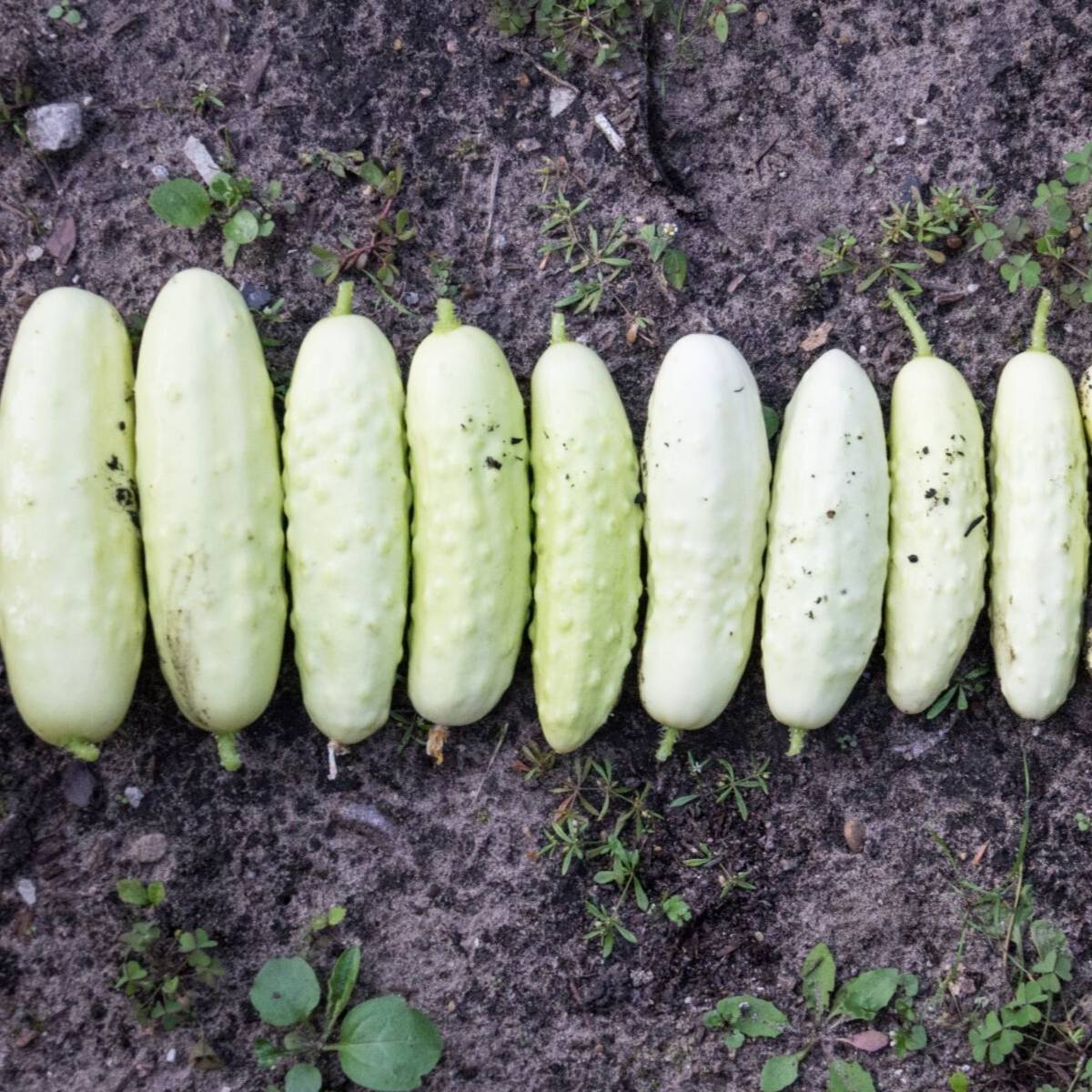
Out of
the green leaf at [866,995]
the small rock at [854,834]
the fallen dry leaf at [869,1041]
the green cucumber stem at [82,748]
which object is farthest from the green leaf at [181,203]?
the fallen dry leaf at [869,1041]

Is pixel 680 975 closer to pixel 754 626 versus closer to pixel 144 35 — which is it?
pixel 754 626

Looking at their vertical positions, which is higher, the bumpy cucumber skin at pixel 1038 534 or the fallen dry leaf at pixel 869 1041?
the bumpy cucumber skin at pixel 1038 534

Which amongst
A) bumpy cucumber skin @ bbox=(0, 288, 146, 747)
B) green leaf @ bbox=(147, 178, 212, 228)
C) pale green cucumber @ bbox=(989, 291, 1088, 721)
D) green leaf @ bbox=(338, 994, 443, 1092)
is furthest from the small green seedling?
green leaf @ bbox=(147, 178, 212, 228)

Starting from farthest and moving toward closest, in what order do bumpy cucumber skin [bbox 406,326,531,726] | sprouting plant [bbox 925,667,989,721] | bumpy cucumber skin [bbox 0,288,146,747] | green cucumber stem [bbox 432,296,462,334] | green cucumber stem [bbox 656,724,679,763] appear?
sprouting plant [bbox 925,667,989,721] < green cucumber stem [bbox 656,724,679,763] < green cucumber stem [bbox 432,296,462,334] < bumpy cucumber skin [bbox 406,326,531,726] < bumpy cucumber skin [bbox 0,288,146,747]

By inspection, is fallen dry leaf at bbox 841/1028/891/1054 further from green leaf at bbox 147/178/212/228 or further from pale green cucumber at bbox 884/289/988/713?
green leaf at bbox 147/178/212/228

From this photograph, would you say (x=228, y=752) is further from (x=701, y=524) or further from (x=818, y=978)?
(x=818, y=978)

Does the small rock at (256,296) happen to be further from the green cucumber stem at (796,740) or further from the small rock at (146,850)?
the green cucumber stem at (796,740)

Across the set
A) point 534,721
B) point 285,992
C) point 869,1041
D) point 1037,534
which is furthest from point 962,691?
point 285,992

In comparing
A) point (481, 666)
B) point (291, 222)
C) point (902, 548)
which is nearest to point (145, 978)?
point (481, 666)
